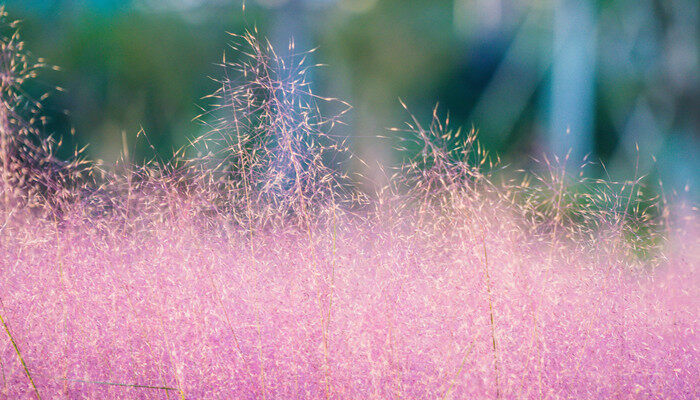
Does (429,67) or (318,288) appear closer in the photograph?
(318,288)

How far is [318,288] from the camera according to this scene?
1372 mm

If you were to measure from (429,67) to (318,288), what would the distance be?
4.97 meters

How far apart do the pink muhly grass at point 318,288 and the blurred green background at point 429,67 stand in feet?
9.92

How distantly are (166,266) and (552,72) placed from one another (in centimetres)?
469

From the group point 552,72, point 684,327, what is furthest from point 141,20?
point 684,327

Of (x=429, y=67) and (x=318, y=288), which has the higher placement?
(x=429, y=67)

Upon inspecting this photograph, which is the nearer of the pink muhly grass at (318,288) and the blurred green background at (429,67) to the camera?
the pink muhly grass at (318,288)

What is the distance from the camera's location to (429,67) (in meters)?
5.92

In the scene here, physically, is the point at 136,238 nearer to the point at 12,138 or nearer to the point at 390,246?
the point at 12,138

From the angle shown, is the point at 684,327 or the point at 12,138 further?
the point at 12,138

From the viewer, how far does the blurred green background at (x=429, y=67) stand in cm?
467

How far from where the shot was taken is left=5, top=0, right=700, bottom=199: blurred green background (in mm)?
4672

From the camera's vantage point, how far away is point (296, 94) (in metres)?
1.57

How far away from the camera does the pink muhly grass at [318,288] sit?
1235 millimetres
